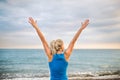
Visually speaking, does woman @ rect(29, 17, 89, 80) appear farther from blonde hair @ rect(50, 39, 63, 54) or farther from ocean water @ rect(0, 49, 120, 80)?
ocean water @ rect(0, 49, 120, 80)

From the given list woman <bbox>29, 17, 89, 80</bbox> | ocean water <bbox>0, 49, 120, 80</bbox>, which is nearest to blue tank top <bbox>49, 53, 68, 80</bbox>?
woman <bbox>29, 17, 89, 80</bbox>

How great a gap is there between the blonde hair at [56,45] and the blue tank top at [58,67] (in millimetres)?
45

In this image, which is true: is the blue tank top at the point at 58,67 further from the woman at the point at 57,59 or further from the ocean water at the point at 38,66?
the ocean water at the point at 38,66

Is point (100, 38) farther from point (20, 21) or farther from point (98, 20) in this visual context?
point (20, 21)

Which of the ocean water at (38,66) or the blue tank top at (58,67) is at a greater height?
the ocean water at (38,66)

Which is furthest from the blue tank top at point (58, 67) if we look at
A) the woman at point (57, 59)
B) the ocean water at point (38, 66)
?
the ocean water at point (38, 66)

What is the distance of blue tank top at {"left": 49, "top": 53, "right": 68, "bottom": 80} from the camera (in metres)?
2.63

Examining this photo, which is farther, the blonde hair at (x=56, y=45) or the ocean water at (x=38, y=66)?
the ocean water at (x=38, y=66)

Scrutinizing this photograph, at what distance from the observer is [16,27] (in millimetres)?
33719

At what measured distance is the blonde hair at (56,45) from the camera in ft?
8.60

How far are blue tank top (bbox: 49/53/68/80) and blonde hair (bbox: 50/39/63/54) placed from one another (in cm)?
5

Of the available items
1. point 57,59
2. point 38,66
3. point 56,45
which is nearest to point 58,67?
point 57,59

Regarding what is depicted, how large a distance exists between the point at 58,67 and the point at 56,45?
0.20 metres

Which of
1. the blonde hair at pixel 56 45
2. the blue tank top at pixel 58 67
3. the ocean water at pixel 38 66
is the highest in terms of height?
the ocean water at pixel 38 66
